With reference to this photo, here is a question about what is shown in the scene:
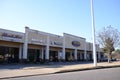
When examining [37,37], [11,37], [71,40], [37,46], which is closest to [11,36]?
[11,37]

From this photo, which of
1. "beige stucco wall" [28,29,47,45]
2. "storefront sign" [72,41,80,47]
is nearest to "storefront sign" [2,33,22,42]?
"beige stucco wall" [28,29,47,45]

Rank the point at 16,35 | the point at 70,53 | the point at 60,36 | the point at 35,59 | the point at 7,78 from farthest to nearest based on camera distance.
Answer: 1. the point at 70,53
2. the point at 60,36
3. the point at 35,59
4. the point at 16,35
5. the point at 7,78

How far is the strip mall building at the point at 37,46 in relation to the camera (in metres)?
34.5

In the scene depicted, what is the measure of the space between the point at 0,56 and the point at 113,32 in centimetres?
2959

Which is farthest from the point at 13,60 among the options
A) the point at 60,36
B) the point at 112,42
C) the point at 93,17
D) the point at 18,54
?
the point at 112,42

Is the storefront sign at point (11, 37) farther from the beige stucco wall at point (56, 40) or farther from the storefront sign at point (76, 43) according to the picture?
the storefront sign at point (76, 43)

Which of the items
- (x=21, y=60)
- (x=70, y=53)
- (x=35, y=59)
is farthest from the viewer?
(x=70, y=53)

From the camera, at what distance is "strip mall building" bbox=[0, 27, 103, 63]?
34500 millimetres

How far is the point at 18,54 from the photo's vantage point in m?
37.2

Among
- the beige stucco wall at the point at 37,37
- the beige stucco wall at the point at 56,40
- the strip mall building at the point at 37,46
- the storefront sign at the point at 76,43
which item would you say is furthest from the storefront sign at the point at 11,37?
the storefront sign at the point at 76,43

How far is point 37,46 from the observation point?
41.5 meters

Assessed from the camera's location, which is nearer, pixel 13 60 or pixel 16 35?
pixel 16 35

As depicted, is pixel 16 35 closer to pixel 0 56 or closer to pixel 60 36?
pixel 0 56

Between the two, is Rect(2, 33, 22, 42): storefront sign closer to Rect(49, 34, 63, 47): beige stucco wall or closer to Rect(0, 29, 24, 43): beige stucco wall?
Rect(0, 29, 24, 43): beige stucco wall
